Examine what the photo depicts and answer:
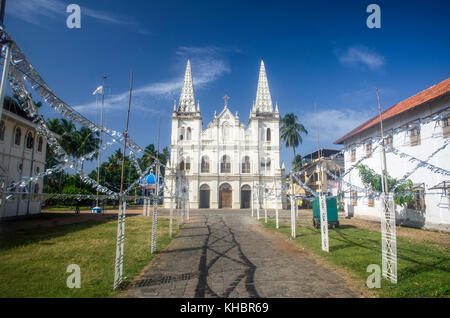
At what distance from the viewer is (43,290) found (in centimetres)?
543

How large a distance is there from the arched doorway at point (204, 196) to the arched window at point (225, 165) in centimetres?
359

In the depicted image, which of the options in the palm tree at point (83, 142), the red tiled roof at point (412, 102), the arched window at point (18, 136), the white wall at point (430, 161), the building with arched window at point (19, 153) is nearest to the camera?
the white wall at point (430, 161)

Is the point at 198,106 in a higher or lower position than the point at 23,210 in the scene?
higher

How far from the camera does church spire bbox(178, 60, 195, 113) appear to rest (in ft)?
133

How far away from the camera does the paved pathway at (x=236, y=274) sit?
563cm

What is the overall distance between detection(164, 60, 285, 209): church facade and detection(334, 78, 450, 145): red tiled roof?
13.8m

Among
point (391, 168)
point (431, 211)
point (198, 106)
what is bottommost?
point (431, 211)

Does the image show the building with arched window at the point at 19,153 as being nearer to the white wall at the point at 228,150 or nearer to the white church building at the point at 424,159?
the white wall at the point at 228,150

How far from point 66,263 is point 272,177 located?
Result: 106 feet

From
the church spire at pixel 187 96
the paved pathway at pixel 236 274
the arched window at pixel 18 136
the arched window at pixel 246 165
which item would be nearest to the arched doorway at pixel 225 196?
the arched window at pixel 246 165

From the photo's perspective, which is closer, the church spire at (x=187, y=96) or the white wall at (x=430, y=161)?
the white wall at (x=430, y=161)
